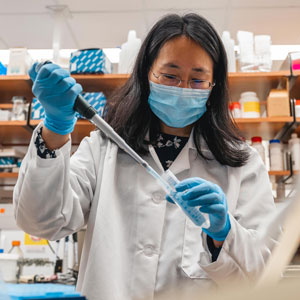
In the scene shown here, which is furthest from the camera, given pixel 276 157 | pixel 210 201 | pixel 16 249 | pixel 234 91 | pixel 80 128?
pixel 234 91

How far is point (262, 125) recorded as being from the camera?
296cm

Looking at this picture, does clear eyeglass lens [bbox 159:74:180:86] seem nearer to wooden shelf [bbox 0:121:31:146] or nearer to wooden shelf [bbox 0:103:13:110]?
wooden shelf [bbox 0:121:31:146]

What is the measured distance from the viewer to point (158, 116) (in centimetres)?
130

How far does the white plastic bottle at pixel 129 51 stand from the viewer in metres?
2.93

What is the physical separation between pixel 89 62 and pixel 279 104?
1.49 m

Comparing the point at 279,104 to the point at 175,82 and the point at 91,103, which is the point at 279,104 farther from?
the point at 175,82

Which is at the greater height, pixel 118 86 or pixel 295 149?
pixel 118 86

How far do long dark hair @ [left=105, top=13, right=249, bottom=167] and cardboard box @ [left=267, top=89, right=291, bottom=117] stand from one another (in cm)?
165

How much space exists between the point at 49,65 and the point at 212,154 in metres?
0.60

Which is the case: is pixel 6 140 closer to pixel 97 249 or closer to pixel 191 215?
pixel 97 249

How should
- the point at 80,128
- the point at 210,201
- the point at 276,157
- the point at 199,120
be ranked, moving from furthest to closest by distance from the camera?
the point at 80,128 < the point at 276,157 < the point at 199,120 < the point at 210,201

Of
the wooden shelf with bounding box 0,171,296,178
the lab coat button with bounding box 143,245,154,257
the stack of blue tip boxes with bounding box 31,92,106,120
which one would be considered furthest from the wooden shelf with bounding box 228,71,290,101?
the lab coat button with bounding box 143,245,154,257

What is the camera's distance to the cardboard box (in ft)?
9.39

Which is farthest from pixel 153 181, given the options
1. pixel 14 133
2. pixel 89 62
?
pixel 14 133
